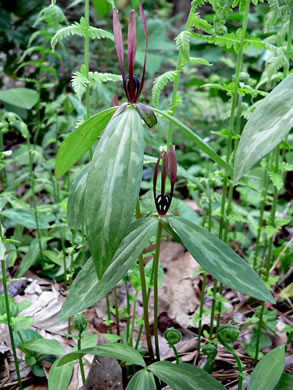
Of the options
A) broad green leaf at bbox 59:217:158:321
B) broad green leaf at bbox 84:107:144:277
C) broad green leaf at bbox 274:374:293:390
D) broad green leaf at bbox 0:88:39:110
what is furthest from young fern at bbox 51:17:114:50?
broad green leaf at bbox 0:88:39:110

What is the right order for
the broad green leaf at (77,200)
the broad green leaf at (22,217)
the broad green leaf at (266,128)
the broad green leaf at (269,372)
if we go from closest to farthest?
1. the broad green leaf at (266,128)
2. the broad green leaf at (269,372)
3. the broad green leaf at (77,200)
4. the broad green leaf at (22,217)

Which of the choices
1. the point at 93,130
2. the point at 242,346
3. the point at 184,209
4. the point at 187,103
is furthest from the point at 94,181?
the point at 187,103

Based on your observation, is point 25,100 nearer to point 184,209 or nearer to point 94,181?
point 184,209

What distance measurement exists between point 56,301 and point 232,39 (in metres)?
0.95

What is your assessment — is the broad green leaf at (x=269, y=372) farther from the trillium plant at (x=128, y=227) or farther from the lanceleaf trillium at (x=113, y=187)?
the lanceleaf trillium at (x=113, y=187)

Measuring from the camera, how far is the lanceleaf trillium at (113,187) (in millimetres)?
654

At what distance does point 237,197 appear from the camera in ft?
8.25

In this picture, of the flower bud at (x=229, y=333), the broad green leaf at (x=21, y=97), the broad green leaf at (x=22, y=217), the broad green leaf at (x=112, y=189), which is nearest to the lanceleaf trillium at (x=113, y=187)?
the broad green leaf at (x=112, y=189)

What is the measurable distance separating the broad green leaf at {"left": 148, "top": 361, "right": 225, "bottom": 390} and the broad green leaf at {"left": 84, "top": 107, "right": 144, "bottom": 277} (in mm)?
306

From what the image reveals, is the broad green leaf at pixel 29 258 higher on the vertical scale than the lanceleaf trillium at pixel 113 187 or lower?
lower

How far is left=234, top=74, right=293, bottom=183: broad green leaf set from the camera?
61 centimetres

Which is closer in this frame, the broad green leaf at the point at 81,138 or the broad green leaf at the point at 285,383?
the broad green leaf at the point at 81,138

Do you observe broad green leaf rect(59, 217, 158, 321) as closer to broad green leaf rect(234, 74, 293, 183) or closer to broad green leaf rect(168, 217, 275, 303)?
broad green leaf rect(168, 217, 275, 303)

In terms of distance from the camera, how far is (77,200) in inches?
38.4
